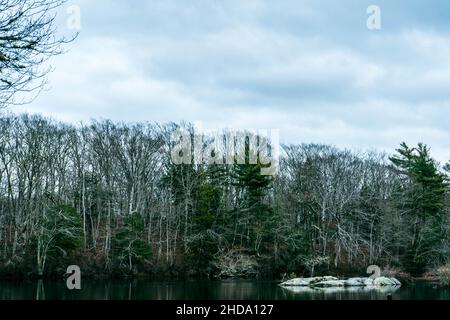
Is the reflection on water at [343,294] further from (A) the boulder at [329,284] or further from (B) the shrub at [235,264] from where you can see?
(B) the shrub at [235,264]

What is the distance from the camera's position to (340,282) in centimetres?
3275

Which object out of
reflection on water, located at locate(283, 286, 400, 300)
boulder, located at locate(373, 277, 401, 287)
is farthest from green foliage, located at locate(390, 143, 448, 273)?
reflection on water, located at locate(283, 286, 400, 300)

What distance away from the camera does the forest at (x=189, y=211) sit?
35969 mm

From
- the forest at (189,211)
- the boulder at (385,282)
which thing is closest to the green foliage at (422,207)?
the forest at (189,211)

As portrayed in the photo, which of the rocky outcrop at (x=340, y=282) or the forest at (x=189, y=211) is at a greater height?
the forest at (x=189, y=211)

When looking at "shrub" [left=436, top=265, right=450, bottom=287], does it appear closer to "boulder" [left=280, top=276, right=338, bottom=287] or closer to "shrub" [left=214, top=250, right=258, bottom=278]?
"boulder" [left=280, top=276, right=338, bottom=287]

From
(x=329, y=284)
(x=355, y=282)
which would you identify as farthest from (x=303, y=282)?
(x=355, y=282)

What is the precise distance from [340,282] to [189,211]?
14.0 meters

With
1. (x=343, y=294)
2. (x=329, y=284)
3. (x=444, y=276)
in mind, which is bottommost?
(x=329, y=284)

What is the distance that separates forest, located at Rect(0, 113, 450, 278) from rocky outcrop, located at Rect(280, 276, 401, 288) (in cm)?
421

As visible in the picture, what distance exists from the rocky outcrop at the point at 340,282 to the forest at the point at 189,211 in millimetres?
4212

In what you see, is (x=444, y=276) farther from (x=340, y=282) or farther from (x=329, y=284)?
(x=329, y=284)

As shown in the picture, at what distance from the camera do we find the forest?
36.0m

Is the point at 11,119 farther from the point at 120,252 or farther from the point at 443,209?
the point at 443,209
